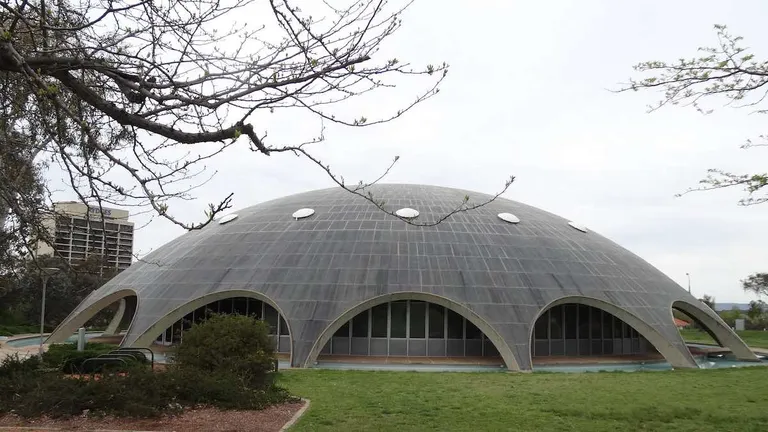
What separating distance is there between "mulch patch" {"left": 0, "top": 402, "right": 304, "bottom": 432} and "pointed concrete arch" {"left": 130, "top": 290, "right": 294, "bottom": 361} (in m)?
11.9

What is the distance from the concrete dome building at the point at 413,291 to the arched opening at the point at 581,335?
6 cm

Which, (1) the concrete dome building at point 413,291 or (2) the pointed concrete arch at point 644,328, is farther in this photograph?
(2) the pointed concrete arch at point 644,328

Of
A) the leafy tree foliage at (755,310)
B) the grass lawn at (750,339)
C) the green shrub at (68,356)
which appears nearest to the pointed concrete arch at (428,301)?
the green shrub at (68,356)

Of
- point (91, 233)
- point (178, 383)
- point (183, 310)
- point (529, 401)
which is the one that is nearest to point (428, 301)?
point (529, 401)

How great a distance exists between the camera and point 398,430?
37.0ft

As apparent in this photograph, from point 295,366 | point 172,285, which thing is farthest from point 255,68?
point 172,285

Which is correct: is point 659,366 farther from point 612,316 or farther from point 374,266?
point 374,266

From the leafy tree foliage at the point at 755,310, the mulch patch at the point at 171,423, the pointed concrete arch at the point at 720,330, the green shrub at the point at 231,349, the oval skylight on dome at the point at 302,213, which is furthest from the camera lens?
the leafy tree foliage at the point at 755,310

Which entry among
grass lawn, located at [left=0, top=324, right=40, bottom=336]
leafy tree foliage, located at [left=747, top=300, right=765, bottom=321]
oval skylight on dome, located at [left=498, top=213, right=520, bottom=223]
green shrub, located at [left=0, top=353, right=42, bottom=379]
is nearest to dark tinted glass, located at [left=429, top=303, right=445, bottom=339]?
oval skylight on dome, located at [left=498, top=213, right=520, bottom=223]

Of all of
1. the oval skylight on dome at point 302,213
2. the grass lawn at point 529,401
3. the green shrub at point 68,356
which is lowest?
the grass lawn at point 529,401

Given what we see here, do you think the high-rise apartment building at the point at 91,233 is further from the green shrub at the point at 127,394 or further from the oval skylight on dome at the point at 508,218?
the oval skylight on dome at the point at 508,218

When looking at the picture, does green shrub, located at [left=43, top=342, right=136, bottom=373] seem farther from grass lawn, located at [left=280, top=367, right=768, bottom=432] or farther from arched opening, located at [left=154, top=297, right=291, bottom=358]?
grass lawn, located at [left=280, top=367, right=768, bottom=432]

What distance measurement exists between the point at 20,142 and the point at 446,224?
2008cm

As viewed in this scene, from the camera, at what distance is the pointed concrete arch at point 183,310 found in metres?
24.1
